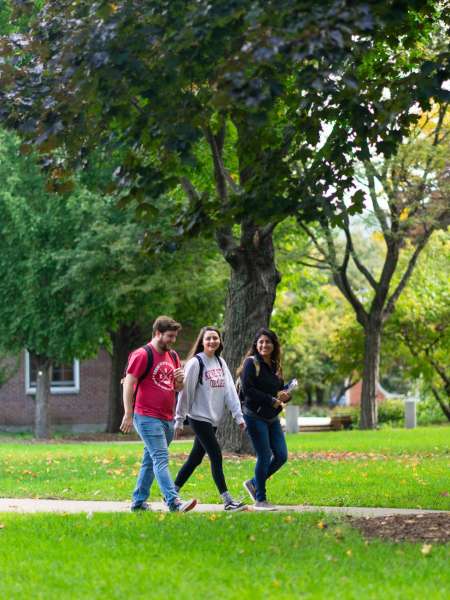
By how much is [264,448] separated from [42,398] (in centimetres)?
2258

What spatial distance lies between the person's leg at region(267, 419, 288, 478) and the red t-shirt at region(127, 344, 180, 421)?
154 centimetres

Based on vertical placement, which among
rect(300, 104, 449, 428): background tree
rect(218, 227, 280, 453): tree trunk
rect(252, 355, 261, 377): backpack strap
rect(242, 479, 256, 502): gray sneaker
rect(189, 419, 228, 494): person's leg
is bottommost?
rect(242, 479, 256, 502): gray sneaker

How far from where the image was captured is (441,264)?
36969 millimetres

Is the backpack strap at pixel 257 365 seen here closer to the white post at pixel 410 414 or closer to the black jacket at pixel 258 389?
the black jacket at pixel 258 389

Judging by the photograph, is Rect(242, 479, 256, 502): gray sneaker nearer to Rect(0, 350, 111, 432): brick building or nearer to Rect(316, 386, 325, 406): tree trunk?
Rect(0, 350, 111, 432): brick building

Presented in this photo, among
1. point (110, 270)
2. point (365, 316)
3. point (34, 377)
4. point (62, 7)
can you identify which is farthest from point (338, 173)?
point (34, 377)

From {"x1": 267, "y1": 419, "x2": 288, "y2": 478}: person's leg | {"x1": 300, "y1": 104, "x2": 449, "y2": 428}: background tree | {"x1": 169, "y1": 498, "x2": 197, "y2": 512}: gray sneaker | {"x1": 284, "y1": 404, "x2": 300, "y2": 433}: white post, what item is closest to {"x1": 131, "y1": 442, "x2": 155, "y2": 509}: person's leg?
{"x1": 169, "y1": 498, "x2": 197, "y2": 512}: gray sneaker

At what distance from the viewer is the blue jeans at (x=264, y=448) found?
11898 millimetres

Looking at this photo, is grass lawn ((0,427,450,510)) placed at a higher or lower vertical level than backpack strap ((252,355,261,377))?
lower

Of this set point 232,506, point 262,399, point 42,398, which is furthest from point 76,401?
point 232,506

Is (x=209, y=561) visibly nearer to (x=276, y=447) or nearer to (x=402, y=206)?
(x=276, y=447)

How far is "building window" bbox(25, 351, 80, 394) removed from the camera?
40250 mm

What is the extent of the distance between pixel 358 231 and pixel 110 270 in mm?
46152

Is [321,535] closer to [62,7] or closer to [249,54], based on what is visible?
[249,54]
